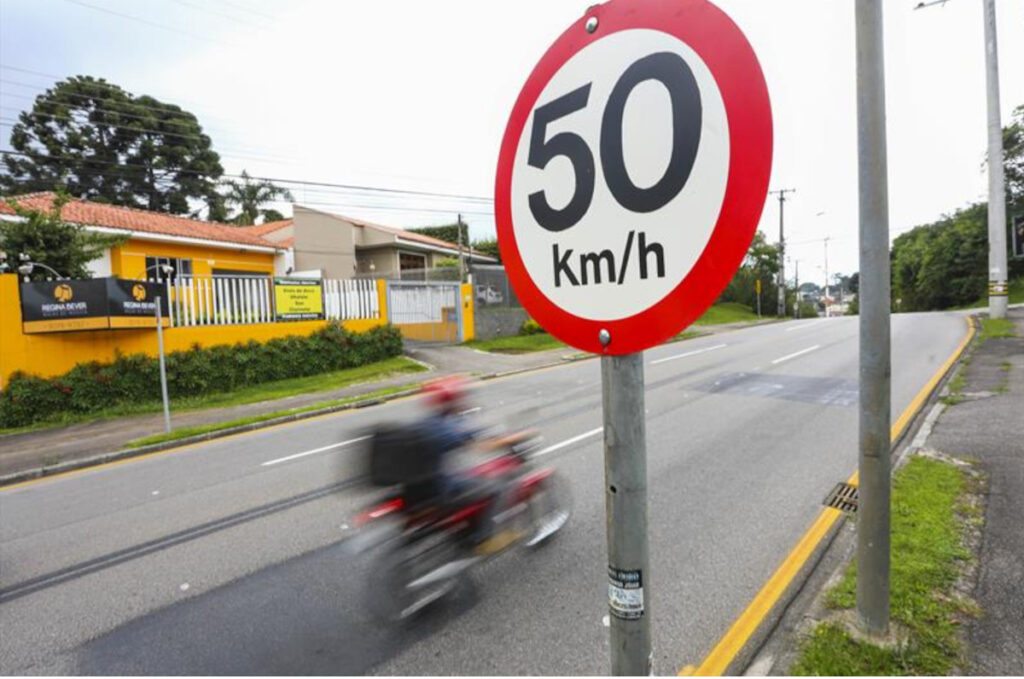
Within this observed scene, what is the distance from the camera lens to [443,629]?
3.00 m

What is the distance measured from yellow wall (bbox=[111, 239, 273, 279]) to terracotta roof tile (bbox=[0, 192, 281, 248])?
46cm

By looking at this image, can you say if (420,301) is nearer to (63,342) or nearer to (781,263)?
(63,342)

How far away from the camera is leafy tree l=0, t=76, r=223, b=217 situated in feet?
115

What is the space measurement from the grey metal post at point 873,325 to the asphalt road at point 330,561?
800 mm

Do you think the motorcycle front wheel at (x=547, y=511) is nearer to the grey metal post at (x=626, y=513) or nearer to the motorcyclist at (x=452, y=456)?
the motorcyclist at (x=452, y=456)

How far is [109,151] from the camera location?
37.2 m

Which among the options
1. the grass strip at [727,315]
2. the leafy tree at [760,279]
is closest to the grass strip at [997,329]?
the grass strip at [727,315]

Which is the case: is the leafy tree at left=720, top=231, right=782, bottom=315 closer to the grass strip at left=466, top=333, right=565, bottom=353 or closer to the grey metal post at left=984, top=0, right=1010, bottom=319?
the grey metal post at left=984, top=0, right=1010, bottom=319

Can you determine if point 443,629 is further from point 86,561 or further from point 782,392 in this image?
point 782,392

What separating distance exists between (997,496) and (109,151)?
159 feet

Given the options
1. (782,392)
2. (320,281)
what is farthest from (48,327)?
(782,392)

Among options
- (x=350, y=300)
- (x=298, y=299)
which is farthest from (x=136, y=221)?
(x=350, y=300)

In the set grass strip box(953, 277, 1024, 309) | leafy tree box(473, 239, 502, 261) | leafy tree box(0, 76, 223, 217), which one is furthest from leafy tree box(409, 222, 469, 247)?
grass strip box(953, 277, 1024, 309)

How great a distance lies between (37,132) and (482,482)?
47.7 meters
